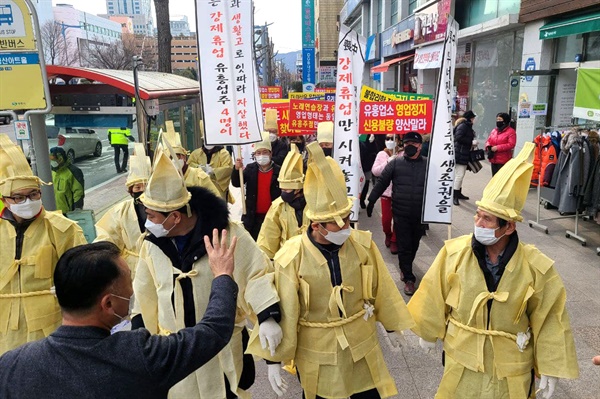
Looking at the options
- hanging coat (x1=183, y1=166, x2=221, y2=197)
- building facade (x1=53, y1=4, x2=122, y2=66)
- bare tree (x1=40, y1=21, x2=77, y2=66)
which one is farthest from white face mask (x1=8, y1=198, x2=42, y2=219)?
building facade (x1=53, y1=4, x2=122, y2=66)

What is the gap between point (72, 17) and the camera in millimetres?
73875

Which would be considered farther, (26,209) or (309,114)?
(309,114)

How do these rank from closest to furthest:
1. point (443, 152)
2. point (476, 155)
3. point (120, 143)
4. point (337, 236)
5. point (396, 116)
Answer: 1. point (337, 236)
2. point (443, 152)
3. point (396, 116)
4. point (476, 155)
5. point (120, 143)

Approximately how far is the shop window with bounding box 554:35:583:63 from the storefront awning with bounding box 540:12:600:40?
0.56m

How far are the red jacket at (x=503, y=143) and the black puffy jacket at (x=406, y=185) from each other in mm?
4445

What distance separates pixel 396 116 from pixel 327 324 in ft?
17.2

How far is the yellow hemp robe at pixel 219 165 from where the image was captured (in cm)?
770

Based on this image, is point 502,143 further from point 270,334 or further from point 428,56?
point 428,56

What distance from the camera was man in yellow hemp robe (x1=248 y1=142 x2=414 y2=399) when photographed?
2.93 m

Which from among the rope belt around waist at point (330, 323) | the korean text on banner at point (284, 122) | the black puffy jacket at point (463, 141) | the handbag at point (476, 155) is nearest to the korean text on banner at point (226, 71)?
the rope belt around waist at point (330, 323)

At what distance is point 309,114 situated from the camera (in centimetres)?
892

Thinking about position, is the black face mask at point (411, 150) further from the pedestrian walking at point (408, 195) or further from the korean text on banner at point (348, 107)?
the korean text on banner at point (348, 107)

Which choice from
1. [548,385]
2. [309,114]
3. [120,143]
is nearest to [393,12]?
[120,143]

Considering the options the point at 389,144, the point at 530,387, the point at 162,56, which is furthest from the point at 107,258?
the point at 162,56
